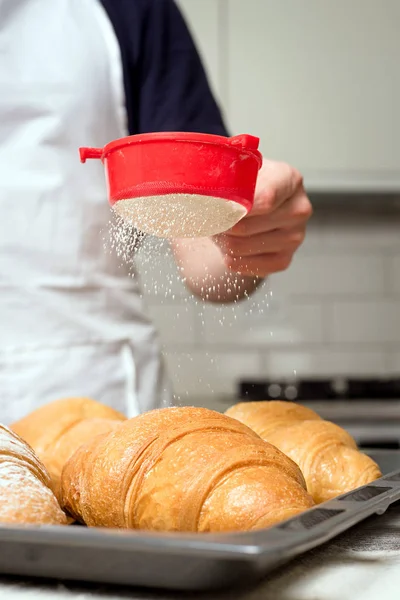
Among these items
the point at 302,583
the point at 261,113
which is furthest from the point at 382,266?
the point at 302,583

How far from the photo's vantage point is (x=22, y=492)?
1.52 ft

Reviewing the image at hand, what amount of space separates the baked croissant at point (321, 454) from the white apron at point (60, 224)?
39cm

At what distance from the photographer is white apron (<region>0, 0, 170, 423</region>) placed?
1.02 meters

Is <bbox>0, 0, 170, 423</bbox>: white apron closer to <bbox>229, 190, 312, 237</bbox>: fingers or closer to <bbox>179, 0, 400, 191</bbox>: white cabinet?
<bbox>229, 190, 312, 237</bbox>: fingers

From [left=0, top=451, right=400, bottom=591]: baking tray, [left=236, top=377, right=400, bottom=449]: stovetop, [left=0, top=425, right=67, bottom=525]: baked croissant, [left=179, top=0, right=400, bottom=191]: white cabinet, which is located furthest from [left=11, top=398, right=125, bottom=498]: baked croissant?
[left=179, top=0, right=400, bottom=191]: white cabinet

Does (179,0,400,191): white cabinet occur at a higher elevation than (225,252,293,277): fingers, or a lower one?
higher

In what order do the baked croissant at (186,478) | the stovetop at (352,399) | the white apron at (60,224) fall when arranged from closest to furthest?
the baked croissant at (186,478)
the white apron at (60,224)
the stovetop at (352,399)

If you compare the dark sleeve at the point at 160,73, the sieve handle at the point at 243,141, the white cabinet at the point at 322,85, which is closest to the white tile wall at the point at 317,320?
the white cabinet at the point at 322,85

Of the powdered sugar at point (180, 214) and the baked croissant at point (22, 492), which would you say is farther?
the powdered sugar at point (180, 214)

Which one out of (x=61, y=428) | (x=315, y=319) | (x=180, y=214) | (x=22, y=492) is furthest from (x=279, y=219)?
(x=315, y=319)

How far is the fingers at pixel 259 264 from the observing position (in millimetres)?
777

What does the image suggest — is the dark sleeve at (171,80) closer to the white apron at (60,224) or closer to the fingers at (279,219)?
the white apron at (60,224)

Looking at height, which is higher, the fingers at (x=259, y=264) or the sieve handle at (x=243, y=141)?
the sieve handle at (x=243, y=141)

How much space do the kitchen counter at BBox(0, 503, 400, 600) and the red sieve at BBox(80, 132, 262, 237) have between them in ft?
0.88
